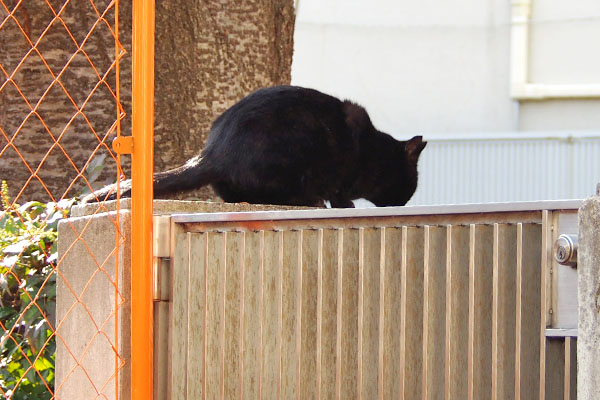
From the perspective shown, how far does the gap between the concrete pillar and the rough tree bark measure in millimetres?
2491

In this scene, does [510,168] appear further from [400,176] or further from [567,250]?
[567,250]

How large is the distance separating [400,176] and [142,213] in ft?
7.05

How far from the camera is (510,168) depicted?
34.0ft

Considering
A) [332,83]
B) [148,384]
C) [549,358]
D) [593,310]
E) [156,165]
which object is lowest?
[148,384]

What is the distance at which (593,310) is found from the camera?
4.26 feet

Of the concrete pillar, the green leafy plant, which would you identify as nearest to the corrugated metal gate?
the concrete pillar

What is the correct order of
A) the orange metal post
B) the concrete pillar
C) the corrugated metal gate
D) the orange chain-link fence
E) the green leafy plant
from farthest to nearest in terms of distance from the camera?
the green leafy plant → the orange chain-link fence → the orange metal post → the corrugated metal gate → the concrete pillar

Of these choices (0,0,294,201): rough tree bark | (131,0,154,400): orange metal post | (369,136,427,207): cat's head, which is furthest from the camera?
(369,136,427,207): cat's head

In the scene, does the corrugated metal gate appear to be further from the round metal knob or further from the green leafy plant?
the green leafy plant

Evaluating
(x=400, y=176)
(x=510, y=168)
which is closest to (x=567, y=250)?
(x=400, y=176)

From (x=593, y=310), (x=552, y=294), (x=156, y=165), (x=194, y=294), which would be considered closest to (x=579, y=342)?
(x=593, y=310)

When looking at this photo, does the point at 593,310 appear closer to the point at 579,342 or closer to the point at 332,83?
the point at 579,342

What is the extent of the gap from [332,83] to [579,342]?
32.1ft

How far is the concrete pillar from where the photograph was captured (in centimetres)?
129
